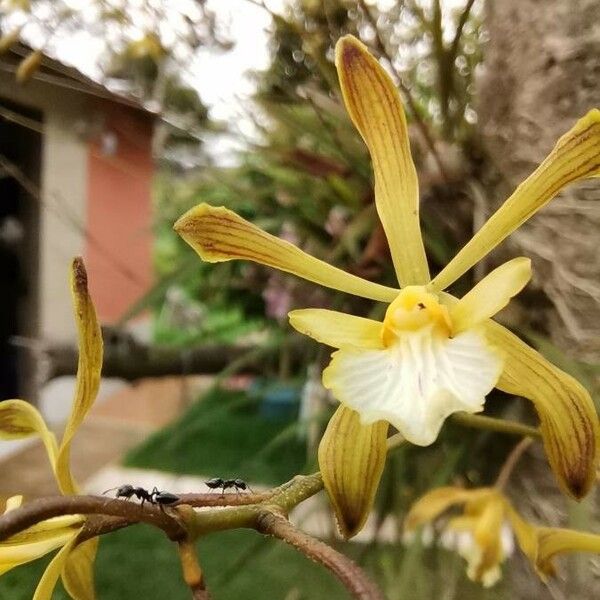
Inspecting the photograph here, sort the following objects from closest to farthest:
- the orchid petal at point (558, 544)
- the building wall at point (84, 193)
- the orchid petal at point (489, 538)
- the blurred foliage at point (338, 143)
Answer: the orchid petal at point (558, 544) → the orchid petal at point (489, 538) → the blurred foliage at point (338, 143) → the building wall at point (84, 193)

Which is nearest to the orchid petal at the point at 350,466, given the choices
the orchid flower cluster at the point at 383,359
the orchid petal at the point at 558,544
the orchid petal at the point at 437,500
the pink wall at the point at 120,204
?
the orchid flower cluster at the point at 383,359

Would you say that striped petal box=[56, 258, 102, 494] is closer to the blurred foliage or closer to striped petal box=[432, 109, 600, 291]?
striped petal box=[432, 109, 600, 291]

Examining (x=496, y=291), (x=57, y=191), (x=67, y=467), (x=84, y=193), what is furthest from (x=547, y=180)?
(x=84, y=193)

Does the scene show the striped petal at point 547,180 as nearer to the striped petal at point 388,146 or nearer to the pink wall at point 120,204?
the striped petal at point 388,146

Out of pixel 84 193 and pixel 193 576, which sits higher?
pixel 84 193

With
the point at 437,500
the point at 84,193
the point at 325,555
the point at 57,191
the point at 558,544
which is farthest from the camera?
the point at 84,193

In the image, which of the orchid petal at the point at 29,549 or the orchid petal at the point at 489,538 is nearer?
the orchid petal at the point at 29,549

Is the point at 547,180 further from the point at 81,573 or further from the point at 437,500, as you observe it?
the point at 437,500

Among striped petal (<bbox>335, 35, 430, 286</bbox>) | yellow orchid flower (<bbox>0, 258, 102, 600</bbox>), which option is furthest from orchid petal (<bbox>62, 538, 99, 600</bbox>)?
striped petal (<bbox>335, 35, 430, 286</bbox>)
